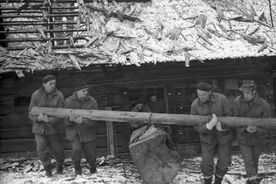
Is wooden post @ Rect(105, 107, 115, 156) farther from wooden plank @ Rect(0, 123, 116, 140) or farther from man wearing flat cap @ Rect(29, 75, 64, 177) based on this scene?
wooden plank @ Rect(0, 123, 116, 140)

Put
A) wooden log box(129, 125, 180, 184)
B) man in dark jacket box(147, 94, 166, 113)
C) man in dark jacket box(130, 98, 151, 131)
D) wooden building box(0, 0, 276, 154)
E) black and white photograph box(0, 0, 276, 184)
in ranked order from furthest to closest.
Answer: man in dark jacket box(147, 94, 166, 113), wooden building box(0, 0, 276, 154), man in dark jacket box(130, 98, 151, 131), black and white photograph box(0, 0, 276, 184), wooden log box(129, 125, 180, 184)

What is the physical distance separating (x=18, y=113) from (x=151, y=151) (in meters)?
3.23

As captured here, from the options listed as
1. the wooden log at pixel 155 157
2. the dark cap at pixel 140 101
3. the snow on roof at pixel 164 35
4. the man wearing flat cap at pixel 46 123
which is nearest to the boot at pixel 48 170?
the man wearing flat cap at pixel 46 123

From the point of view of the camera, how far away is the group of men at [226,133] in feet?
16.4

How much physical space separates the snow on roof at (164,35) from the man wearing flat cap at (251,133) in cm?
137

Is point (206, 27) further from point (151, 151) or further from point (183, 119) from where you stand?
point (151, 151)

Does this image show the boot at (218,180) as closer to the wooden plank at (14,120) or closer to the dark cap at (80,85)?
the dark cap at (80,85)

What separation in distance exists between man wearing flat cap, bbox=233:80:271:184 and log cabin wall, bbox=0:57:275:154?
1.68 metres

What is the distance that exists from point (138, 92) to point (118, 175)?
6.41 feet

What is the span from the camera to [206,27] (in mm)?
7070

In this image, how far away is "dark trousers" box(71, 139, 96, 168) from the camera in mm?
5473

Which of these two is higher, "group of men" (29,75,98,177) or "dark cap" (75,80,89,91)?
"dark cap" (75,80,89,91)

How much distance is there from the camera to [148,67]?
6.76 meters

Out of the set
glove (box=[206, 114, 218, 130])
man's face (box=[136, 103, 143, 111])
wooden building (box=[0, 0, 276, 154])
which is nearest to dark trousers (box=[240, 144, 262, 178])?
glove (box=[206, 114, 218, 130])
